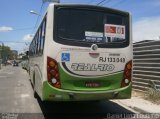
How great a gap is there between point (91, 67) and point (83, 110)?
2166 mm

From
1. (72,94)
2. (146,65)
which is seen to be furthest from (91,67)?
(146,65)

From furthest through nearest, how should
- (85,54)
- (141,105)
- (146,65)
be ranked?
1. (146,65)
2. (141,105)
3. (85,54)

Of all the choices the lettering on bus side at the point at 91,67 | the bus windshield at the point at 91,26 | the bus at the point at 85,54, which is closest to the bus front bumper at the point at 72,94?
the bus at the point at 85,54

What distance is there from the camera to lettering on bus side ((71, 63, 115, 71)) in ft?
29.3

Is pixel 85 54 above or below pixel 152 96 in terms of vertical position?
above

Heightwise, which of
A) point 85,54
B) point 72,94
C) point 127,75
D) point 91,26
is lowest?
point 72,94

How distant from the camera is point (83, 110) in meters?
10.7

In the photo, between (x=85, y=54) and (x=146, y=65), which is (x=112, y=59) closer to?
(x=85, y=54)

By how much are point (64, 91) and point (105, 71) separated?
124 centimetres

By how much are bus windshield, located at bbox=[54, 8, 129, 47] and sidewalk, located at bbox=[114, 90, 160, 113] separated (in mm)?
2307

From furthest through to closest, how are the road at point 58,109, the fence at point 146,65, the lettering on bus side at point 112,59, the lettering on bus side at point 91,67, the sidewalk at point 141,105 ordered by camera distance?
the fence at point 146,65 < the sidewalk at point 141,105 < the road at point 58,109 < the lettering on bus side at point 112,59 < the lettering on bus side at point 91,67

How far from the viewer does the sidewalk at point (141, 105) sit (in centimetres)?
1038

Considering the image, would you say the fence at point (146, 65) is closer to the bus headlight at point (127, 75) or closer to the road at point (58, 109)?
the road at point (58, 109)

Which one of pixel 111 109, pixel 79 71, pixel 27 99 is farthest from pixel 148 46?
pixel 79 71
